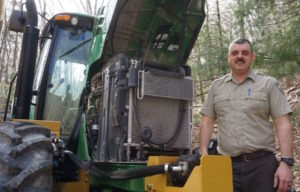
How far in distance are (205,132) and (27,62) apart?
6.55 feet

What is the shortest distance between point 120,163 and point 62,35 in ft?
7.64

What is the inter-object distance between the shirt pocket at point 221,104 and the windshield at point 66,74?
151 cm

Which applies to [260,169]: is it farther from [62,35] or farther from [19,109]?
[62,35]

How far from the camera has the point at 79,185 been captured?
3740mm

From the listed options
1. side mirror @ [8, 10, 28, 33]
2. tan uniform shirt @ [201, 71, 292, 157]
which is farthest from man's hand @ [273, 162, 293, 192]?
side mirror @ [8, 10, 28, 33]

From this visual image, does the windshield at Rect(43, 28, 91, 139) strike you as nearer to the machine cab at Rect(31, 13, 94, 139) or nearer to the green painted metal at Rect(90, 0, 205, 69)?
the machine cab at Rect(31, 13, 94, 139)

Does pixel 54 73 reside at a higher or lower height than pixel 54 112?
higher

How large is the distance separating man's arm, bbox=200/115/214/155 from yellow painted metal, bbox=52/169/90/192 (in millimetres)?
1024

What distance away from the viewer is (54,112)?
16.2ft

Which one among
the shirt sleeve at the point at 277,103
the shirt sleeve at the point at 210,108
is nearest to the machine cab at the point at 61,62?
the shirt sleeve at the point at 210,108

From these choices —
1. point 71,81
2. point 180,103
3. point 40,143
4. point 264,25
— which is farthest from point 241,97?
point 264,25

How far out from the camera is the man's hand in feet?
10.6

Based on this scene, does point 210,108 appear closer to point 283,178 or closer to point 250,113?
point 250,113

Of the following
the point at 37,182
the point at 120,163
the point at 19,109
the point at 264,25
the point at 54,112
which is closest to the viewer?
the point at 37,182
